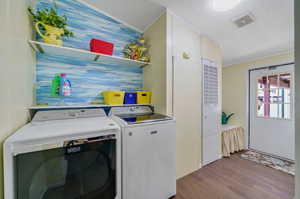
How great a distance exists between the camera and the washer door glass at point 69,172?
2.38 feet

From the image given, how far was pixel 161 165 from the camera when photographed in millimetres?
1331

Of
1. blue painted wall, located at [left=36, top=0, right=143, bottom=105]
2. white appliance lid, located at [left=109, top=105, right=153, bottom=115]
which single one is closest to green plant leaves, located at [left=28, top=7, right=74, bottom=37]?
blue painted wall, located at [left=36, top=0, right=143, bottom=105]

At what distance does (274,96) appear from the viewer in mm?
2457

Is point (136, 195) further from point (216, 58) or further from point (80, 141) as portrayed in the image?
point (216, 58)

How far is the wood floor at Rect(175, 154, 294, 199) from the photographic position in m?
1.48

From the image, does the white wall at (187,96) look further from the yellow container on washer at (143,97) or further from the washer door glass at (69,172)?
the washer door glass at (69,172)

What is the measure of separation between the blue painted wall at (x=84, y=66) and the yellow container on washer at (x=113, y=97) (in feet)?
0.51

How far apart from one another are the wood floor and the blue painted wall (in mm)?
1702

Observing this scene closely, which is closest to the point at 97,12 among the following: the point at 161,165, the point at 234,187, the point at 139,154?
the point at 139,154

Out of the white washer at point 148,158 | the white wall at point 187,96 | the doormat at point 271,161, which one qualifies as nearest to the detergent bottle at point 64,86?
the white washer at point 148,158

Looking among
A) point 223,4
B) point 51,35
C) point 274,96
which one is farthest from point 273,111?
point 51,35

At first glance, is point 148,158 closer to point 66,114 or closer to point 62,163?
point 62,163

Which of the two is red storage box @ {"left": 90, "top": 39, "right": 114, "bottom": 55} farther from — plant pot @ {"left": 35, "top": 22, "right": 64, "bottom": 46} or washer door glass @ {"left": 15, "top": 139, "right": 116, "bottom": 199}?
washer door glass @ {"left": 15, "top": 139, "right": 116, "bottom": 199}

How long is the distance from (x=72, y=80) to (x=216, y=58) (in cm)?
252
